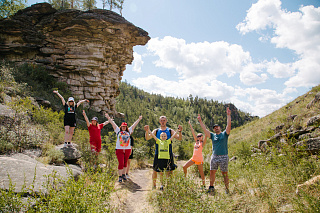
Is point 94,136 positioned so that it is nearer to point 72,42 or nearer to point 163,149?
point 163,149

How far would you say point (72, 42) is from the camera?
18.2 m

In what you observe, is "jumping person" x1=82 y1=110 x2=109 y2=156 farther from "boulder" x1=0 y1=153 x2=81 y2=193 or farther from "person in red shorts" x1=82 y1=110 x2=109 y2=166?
"boulder" x1=0 y1=153 x2=81 y2=193

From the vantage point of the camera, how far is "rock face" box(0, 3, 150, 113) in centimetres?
1694

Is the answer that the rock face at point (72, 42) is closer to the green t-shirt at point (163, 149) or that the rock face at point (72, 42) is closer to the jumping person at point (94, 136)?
the jumping person at point (94, 136)

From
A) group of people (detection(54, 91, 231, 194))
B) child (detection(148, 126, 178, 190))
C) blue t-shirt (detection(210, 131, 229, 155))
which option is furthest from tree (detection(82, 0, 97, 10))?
blue t-shirt (detection(210, 131, 229, 155))

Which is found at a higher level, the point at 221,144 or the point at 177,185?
the point at 221,144

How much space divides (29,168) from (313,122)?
7.73 m

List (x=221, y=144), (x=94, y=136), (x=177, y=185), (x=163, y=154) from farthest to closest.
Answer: (x=94, y=136), (x=163, y=154), (x=221, y=144), (x=177, y=185)

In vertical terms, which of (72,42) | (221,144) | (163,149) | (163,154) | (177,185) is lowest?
(177,185)

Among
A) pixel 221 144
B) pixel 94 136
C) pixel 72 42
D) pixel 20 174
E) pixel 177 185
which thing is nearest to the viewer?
pixel 20 174

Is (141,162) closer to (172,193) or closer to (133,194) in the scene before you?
(133,194)

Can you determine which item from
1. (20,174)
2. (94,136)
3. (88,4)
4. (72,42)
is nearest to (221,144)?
(20,174)

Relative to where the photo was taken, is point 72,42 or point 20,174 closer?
point 20,174

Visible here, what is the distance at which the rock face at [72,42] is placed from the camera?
16.9 metres
